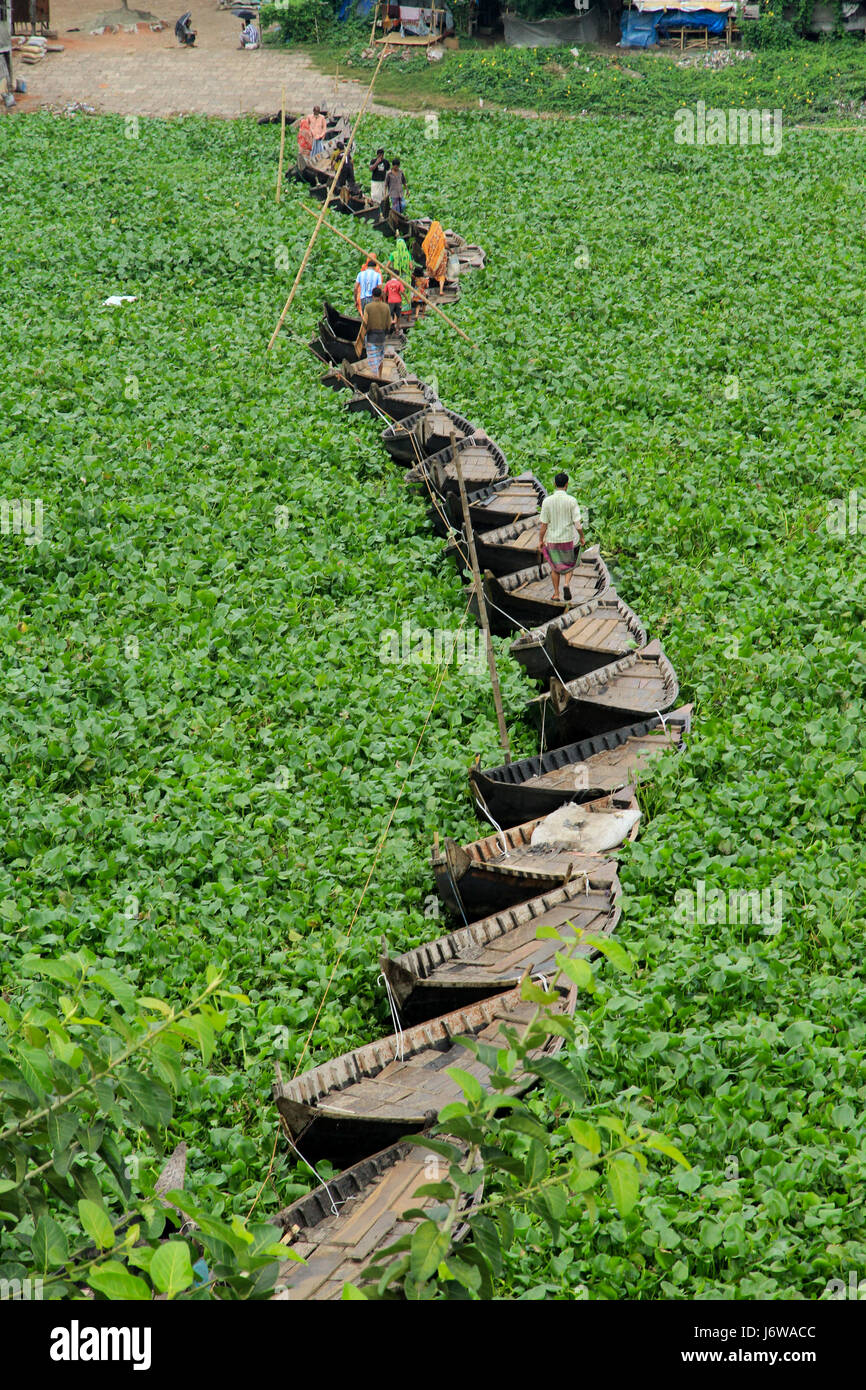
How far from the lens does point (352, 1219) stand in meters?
6.12

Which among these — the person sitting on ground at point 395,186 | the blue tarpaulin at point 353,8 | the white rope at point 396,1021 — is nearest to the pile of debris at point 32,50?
the blue tarpaulin at point 353,8

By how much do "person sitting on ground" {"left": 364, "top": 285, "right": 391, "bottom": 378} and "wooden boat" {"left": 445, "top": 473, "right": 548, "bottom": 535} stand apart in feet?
14.9

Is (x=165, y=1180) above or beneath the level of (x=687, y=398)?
beneath

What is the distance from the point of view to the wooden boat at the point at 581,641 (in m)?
11.4

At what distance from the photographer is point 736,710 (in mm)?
10805

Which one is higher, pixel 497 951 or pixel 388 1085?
pixel 497 951

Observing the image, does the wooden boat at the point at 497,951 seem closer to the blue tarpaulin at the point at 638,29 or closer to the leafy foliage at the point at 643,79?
the leafy foliage at the point at 643,79

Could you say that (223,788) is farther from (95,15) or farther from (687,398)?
(95,15)

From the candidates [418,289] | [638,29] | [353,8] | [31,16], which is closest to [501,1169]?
[418,289]

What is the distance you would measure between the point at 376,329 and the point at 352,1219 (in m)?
15.2

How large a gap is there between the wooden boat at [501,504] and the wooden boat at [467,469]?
0.44ft

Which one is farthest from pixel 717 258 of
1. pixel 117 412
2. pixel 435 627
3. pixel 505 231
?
pixel 435 627

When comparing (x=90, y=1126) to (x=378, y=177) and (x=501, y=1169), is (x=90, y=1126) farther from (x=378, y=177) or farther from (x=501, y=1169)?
(x=378, y=177)

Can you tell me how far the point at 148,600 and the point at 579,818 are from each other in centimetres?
598
